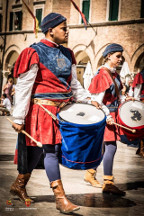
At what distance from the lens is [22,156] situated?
141 inches

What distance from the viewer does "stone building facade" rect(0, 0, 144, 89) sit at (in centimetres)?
1891

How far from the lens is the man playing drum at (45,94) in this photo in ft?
11.1

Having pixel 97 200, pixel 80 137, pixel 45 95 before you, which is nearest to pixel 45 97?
pixel 45 95

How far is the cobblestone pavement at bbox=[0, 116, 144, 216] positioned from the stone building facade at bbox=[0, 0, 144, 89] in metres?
13.7

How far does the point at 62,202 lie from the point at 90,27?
18.5m

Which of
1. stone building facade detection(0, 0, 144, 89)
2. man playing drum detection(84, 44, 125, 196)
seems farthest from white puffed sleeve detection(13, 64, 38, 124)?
stone building facade detection(0, 0, 144, 89)

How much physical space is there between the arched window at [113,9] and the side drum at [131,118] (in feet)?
50.8

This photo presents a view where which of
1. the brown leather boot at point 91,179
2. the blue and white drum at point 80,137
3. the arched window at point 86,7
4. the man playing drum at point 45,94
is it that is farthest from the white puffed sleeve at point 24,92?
the arched window at point 86,7

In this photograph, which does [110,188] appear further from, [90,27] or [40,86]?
[90,27]

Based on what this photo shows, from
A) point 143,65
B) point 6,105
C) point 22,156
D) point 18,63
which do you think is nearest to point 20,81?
point 18,63

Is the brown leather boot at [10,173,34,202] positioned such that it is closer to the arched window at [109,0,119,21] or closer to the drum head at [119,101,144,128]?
the drum head at [119,101,144,128]

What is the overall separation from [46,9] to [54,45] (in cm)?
2047

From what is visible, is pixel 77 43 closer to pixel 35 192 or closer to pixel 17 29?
pixel 17 29

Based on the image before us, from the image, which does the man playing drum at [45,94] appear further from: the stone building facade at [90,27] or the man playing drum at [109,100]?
the stone building facade at [90,27]
